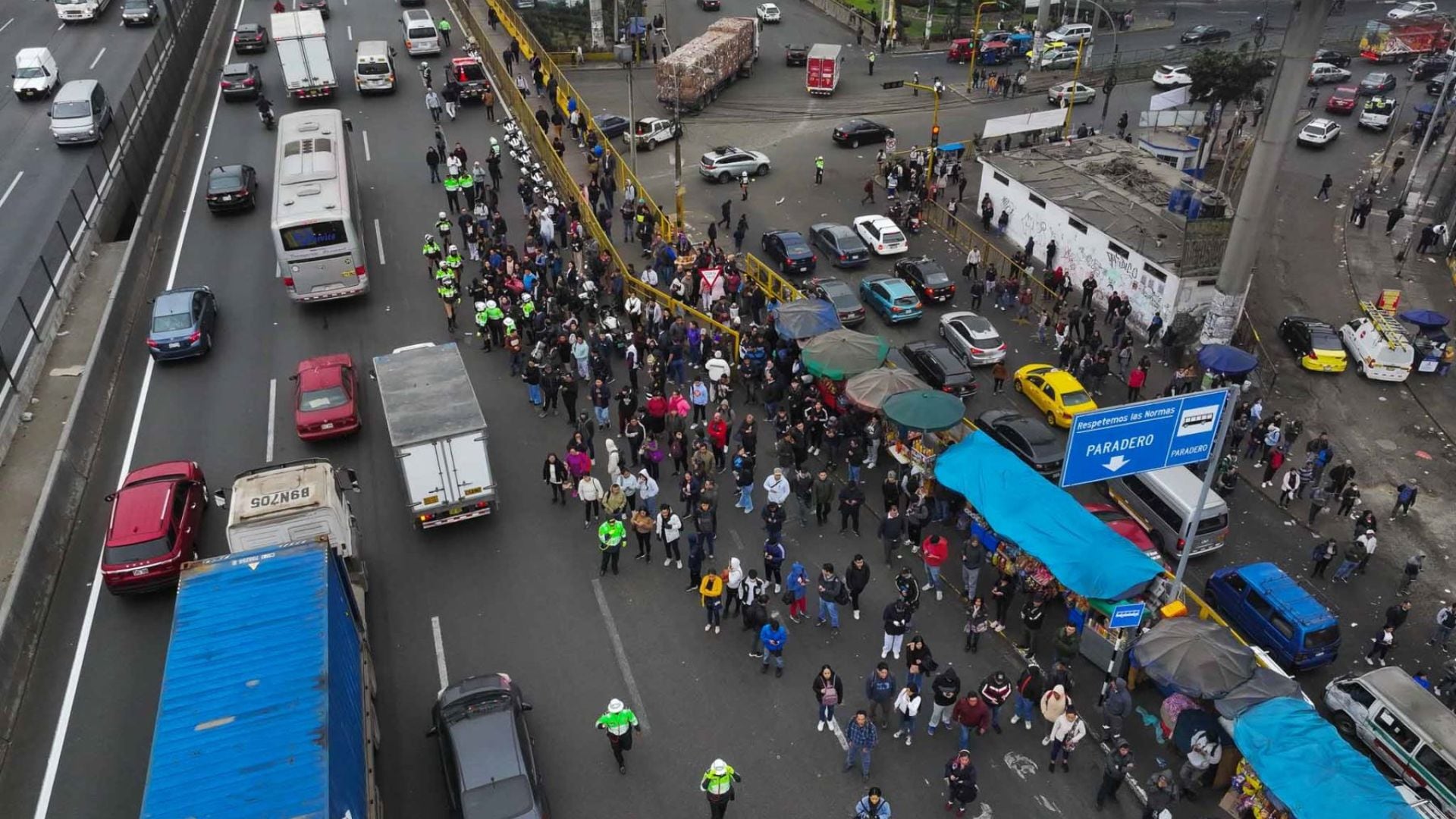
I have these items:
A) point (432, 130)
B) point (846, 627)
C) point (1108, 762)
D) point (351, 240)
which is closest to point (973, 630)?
point (846, 627)

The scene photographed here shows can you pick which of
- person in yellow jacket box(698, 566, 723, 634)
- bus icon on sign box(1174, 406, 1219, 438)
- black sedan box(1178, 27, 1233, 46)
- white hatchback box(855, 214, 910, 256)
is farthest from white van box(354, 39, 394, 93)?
black sedan box(1178, 27, 1233, 46)

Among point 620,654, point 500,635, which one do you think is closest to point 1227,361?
point 620,654

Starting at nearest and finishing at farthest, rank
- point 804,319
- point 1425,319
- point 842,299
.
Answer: point 804,319 → point 1425,319 → point 842,299

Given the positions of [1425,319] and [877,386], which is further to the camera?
[1425,319]

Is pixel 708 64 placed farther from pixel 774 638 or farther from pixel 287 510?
pixel 774 638

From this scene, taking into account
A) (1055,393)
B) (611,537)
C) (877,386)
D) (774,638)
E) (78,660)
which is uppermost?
(877,386)

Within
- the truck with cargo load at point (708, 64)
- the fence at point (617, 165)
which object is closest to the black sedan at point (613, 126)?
the fence at point (617, 165)
